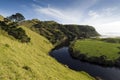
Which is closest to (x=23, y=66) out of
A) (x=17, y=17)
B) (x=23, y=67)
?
(x=23, y=67)

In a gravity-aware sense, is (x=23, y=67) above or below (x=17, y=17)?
below

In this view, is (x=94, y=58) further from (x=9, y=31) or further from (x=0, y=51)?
(x=0, y=51)

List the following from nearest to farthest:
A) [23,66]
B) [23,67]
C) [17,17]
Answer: [23,67]
[23,66]
[17,17]

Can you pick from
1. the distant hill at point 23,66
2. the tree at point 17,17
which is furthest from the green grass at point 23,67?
the tree at point 17,17

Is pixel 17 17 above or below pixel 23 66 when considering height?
above

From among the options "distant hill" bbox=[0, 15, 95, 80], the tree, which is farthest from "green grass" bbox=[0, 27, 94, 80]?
the tree

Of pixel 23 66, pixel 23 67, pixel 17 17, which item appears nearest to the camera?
pixel 23 67

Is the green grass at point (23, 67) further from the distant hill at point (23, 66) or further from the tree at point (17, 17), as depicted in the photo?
the tree at point (17, 17)

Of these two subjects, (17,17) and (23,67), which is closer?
(23,67)

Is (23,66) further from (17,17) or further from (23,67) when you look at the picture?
(17,17)

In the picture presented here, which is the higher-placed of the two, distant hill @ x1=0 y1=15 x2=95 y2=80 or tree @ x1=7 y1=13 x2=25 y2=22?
tree @ x1=7 y1=13 x2=25 y2=22

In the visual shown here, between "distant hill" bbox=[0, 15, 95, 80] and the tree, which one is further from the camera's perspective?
the tree

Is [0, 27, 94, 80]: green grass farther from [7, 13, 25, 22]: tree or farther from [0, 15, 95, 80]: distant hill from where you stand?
[7, 13, 25, 22]: tree

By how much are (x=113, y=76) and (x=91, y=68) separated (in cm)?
1493
